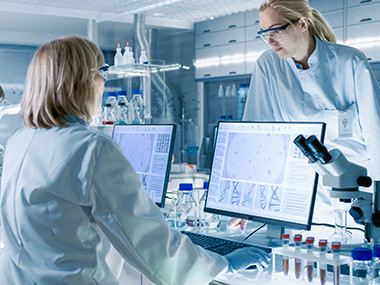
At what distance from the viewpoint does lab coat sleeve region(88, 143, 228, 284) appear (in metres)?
1.12

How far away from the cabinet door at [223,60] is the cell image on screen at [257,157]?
12.0 feet

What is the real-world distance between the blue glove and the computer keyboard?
6 centimetres

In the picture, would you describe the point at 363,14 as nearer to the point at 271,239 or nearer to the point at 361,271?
the point at 271,239

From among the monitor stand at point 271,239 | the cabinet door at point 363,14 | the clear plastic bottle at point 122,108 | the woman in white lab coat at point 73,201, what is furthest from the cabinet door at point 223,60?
the woman in white lab coat at point 73,201

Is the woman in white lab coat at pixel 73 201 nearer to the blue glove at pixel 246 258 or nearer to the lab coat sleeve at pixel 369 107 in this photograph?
the blue glove at pixel 246 258

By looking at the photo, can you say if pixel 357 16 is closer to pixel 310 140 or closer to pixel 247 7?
pixel 247 7

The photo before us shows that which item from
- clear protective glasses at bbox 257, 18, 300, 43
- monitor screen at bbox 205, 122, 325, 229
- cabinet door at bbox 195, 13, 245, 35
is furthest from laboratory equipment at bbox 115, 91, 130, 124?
cabinet door at bbox 195, 13, 245, 35

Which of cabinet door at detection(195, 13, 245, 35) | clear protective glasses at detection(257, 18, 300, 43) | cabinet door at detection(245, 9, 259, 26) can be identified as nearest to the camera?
clear protective glasses at detection(257, 18, 300, 43)

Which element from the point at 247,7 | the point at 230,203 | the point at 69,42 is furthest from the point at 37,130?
the point at 247,7

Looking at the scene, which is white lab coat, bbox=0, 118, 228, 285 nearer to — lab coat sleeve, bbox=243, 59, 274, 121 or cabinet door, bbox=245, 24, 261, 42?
lab coat sleeve, bbox=243, 59, 274, 121

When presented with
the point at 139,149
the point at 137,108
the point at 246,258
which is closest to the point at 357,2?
the point at 137,108

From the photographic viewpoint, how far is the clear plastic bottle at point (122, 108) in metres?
3.12

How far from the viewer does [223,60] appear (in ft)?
17.8

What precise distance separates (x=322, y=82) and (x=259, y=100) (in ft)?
1.05
